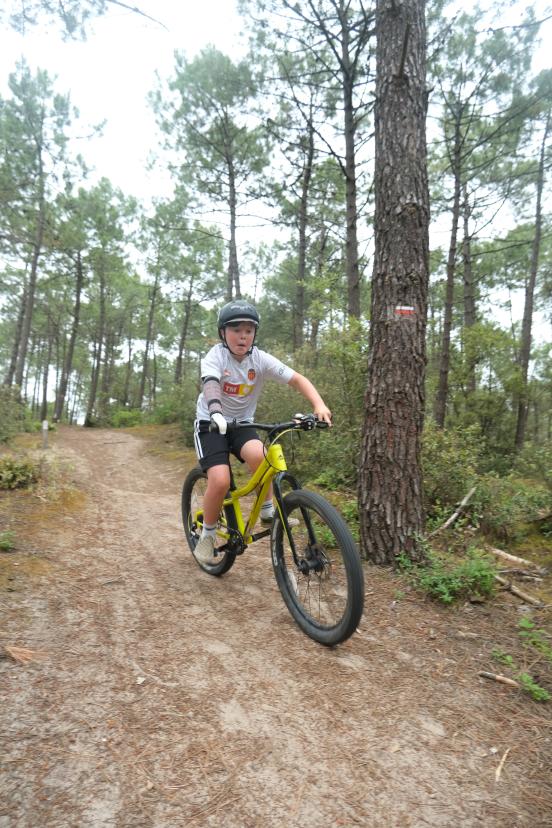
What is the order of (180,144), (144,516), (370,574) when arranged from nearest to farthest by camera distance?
(370,574) → (144,516) → (180,144)

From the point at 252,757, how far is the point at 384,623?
1.41 m

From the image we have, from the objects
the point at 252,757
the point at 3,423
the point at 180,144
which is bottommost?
the point at 252,757

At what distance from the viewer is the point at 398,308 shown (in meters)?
3.69

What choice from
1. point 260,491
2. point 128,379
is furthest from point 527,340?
point 128,379

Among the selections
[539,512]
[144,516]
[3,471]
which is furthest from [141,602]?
[539,512]

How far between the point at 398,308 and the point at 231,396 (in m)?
1.59

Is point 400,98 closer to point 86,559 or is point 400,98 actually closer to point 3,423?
point 86,559

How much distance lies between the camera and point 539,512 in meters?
4.76

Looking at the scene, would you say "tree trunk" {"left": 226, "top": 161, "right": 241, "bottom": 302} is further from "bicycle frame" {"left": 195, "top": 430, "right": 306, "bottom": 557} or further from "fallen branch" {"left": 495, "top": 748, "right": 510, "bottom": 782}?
"fallen branch" {"left": 495, "top": 748, "right": 510, "bottom": 782}

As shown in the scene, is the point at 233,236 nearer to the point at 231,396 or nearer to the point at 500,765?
the point at 231,396

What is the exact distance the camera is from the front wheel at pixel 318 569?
2.38 m

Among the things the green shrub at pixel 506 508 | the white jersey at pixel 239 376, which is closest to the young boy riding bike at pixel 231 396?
the white jersey at pixel 239 376

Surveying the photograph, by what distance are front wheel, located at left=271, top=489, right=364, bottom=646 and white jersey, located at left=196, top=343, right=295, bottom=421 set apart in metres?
0.95

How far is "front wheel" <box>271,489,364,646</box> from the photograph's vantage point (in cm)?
238
